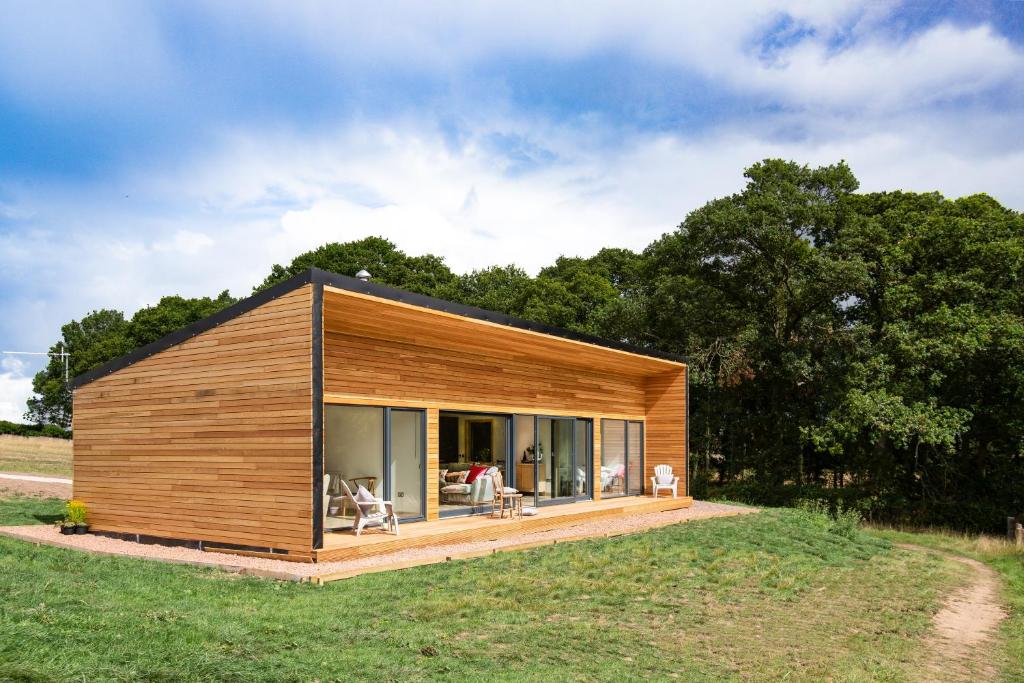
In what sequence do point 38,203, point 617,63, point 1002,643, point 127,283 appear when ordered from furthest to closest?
1. point 127,283
2. point 38,203
3. point 617,63
4. point 1002,643

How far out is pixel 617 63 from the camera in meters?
16.8

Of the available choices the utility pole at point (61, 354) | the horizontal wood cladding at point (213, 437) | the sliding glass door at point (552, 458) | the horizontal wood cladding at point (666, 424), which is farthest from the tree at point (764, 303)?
the utility pole at point (61, 354)

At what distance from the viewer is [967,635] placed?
7.68 metres

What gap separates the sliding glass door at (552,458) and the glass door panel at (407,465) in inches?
102

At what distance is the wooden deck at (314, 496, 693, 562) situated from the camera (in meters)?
9.12

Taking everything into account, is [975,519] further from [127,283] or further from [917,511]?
[127,283]

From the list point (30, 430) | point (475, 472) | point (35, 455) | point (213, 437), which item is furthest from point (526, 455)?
point (30, 430)

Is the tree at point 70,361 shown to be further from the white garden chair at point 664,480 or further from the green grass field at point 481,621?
the green grass field at point 481,621

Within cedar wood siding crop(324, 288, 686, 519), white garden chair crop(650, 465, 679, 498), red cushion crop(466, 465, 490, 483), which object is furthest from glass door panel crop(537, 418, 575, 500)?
white garden chair crop(650, 465, 679, 498)

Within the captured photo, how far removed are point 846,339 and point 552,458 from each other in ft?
29.9

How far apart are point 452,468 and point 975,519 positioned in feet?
45.6

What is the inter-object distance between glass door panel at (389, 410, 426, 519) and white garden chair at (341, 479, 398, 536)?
749 mm

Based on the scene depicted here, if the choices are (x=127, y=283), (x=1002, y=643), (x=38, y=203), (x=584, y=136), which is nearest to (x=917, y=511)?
(x=584, y=136)

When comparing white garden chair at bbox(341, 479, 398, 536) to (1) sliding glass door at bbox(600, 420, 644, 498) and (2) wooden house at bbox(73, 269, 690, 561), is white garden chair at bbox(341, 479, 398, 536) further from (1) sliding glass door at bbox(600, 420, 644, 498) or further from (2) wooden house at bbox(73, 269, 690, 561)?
(1) sliding glass door at bbox(600, 420, 644, 498)
